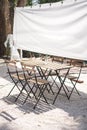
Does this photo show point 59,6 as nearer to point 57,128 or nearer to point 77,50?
point 77,50

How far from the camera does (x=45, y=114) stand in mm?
5578

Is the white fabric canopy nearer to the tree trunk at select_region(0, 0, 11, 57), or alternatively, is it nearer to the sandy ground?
the sandy ground

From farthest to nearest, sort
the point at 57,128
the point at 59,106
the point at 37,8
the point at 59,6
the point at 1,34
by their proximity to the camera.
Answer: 1. the point at 1,34
2. the point at 37,8
3. the point at 59,6
4. the point at 59,106
5. the point at 57,128

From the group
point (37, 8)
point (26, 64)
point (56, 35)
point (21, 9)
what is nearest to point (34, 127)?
point (26, 64)

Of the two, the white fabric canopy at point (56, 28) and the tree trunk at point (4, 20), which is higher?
the white fabric canopy at point (56, 28)

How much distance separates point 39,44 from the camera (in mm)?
7707

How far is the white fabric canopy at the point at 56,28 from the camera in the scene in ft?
19.9

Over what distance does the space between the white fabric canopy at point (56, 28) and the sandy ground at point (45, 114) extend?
1.10 metres

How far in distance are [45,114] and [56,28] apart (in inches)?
89.0

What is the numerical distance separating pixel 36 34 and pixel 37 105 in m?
2.38

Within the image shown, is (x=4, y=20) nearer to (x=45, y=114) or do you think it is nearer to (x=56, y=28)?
(x=56, y=28)

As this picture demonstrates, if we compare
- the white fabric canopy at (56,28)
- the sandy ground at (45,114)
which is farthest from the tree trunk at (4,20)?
the sandy ground at (45,114)

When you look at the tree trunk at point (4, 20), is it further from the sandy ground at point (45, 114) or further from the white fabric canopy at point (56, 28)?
the sandy ground at point (45, 114)

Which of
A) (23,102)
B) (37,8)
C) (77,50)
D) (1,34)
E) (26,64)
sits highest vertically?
(37,8)
